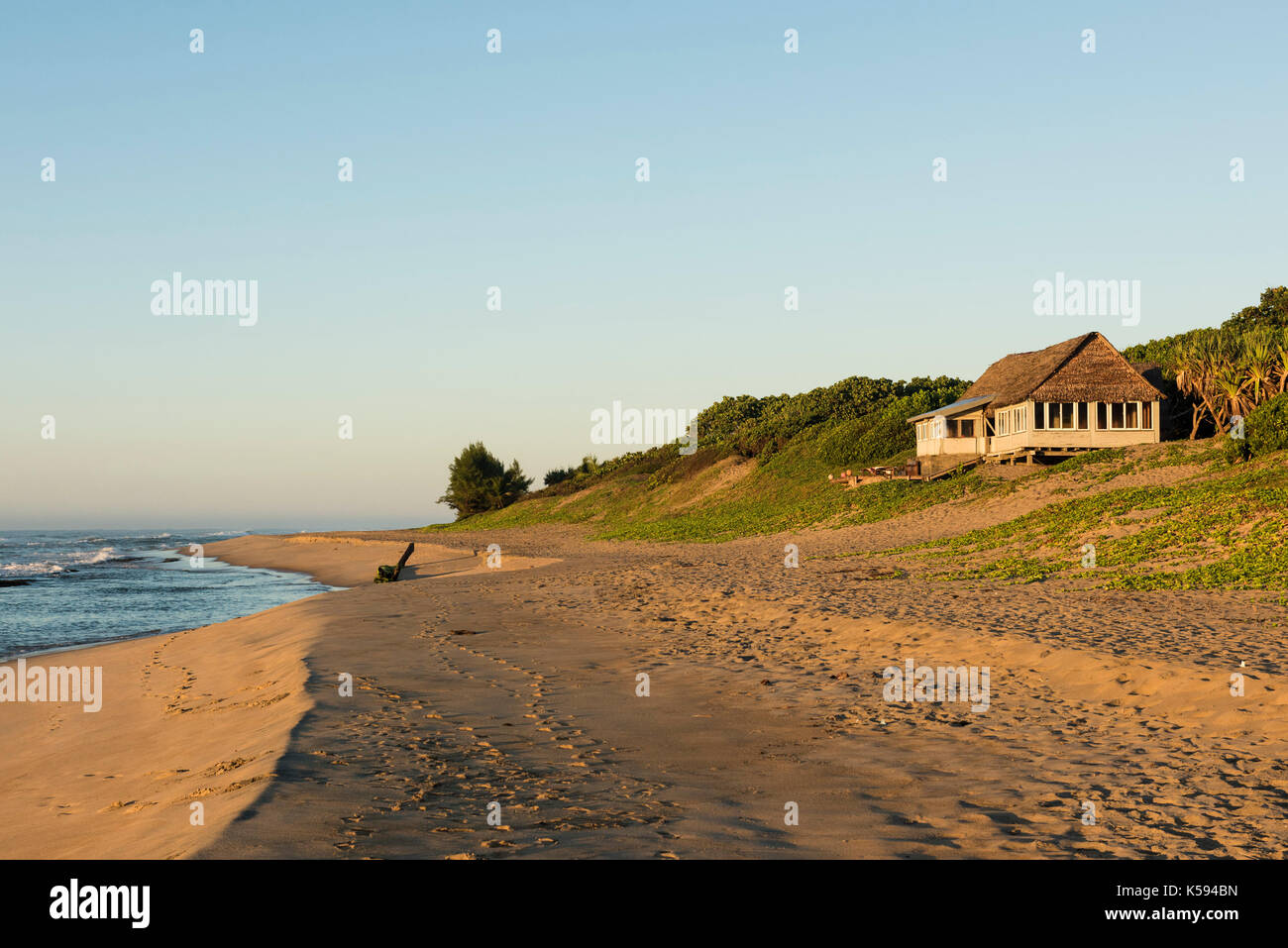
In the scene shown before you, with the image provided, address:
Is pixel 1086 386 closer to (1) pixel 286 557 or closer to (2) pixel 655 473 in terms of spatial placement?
(2) pixel 655 473

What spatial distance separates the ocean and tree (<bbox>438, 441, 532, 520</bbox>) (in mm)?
32677

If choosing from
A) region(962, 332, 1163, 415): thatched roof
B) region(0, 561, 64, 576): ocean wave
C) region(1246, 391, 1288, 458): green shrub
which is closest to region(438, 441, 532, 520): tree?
region(0, 561, 64, 576): ocean wave

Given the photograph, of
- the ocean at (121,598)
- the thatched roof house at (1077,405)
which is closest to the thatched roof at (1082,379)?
the thatched roof house at (1077,405)

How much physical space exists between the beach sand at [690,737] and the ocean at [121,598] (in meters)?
6.64

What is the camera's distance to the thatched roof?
44.3m

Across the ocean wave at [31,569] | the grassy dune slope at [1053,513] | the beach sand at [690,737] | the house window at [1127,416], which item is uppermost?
the house window at [1127,416]

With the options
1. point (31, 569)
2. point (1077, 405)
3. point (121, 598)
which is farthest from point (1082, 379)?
point (31, 569)

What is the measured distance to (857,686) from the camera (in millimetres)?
11555

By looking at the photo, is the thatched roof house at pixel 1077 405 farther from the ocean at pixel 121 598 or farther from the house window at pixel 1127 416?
the ocean at pixel 121 598

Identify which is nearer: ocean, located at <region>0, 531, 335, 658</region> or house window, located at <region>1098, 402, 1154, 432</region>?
ocean, located at <region>0, 531, 335, 658</region>

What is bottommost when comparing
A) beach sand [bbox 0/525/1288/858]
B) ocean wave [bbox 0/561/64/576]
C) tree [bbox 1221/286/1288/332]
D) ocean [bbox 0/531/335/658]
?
ocean wave [bbox 0/561/64/576]

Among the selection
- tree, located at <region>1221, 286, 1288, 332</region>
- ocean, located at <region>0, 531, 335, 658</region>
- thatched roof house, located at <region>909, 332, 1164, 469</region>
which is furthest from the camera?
tree, located at <region>1221, 286, 1288, 332</region>

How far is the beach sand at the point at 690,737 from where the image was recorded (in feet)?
19.8

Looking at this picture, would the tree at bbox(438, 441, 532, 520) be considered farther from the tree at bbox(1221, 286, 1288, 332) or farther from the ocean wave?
the tree at bbox(1221, 286, 1288, 332)
